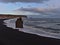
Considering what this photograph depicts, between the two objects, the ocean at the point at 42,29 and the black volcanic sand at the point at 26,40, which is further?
the ocean at the point at 42,29

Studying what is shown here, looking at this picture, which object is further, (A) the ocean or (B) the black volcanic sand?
(A) the ocean

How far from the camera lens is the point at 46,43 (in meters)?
9.30

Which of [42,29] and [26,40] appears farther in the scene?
[42,29]

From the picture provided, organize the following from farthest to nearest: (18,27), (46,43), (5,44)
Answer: (18,27) → (46,43) → (5,44)

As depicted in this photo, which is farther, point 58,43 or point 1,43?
point 58,43

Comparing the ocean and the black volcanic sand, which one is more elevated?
the black volcanic sand

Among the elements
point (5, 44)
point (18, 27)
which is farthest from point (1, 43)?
point (18, 27)

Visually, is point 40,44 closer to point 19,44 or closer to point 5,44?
point 19,44

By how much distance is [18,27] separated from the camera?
56.1 feet

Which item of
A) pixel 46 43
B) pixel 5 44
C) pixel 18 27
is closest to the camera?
pixel 5 44

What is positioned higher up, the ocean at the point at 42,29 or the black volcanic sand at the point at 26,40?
the black volcanic sand at the point at 26,40

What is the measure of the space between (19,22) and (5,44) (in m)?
8.66

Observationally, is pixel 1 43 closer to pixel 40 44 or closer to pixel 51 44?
pixel 40 44

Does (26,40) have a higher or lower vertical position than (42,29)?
higher
